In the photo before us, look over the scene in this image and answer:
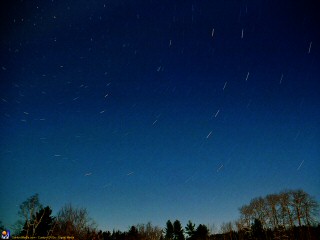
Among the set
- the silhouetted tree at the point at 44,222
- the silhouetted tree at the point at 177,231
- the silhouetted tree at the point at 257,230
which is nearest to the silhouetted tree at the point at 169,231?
the silhouetted tree at the point at 177,231

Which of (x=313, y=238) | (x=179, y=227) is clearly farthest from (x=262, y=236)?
(x=179, y=227)

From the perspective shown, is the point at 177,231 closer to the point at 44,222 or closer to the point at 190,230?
the point at 190,230

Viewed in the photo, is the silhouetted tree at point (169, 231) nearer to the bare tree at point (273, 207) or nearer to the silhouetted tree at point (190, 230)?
the silhouetted tree at point (190, 230)

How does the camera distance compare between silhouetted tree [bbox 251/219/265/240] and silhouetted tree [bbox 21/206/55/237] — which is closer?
silhouetted tree [bbox 21/206/55/237]

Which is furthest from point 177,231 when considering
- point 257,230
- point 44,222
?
point 44,222

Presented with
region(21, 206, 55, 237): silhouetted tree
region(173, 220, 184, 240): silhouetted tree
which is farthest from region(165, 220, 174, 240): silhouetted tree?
region(21, 206, 55, 237): silhouetted tree

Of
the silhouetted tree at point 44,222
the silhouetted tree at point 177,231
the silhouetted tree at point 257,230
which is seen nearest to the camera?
the silhouetted tree at point 44,222

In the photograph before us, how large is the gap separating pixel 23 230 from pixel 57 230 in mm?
12274

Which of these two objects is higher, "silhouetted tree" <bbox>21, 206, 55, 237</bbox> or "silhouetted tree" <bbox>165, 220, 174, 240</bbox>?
"silhouetted tree" <bbox>21, 206, 55, 237</bbox>

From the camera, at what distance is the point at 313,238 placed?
4931 centimetres

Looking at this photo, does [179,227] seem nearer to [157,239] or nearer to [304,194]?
[157,239]

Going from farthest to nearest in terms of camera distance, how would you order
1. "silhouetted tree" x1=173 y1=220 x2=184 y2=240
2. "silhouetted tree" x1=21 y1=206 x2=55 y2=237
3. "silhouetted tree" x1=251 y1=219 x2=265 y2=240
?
"silhouetted tree" x1=173 y1=220 x2=184 y2=240, "silhouetted tree" x1=251 y1=219 x2=265 y2=240, "silhouetted tree" x1=21 y1=206 x2=55 y2=237

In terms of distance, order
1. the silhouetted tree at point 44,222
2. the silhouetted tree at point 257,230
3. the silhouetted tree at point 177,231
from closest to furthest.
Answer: the silhouetted tree at point 44,222
the silhouetted tree at point 257,230
the silhouetted tree at point 177,231

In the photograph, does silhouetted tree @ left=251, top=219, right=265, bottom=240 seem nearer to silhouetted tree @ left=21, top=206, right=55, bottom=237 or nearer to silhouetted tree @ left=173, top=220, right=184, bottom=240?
silhouetted tree @ left=173, top=220, right=184, bottom=240
